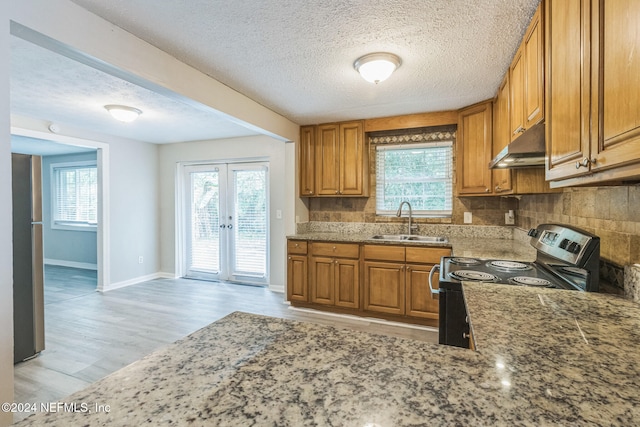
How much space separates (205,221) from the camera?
516cm

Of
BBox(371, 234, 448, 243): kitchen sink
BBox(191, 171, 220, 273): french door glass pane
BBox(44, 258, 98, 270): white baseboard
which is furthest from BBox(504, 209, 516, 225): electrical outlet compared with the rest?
BBox(44, 258, 98, 270): white baseboard

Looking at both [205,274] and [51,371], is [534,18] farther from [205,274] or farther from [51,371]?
[205,274]

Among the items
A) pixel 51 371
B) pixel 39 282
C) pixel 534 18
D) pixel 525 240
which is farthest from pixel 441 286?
pixel 39 282

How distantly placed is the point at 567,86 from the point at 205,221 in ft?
16.2

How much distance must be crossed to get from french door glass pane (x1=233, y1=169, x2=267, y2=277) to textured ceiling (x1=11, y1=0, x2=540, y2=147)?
4.75 ft

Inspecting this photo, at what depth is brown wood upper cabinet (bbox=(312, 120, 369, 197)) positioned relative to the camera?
373cm

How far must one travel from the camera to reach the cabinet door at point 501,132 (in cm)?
238

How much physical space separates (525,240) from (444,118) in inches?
58.6

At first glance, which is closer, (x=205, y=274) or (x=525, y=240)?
(x=525, y=240)

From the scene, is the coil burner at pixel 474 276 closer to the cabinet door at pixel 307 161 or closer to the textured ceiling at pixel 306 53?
the textured ceiling at pixel 306 53

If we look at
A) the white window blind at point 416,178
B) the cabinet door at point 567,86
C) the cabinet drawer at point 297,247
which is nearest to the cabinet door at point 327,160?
the white window blind at point 416,178

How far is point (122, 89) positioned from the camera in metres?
2.80

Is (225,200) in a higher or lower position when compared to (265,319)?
higher

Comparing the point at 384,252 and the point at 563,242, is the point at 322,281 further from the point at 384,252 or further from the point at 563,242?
the point at 563,242
